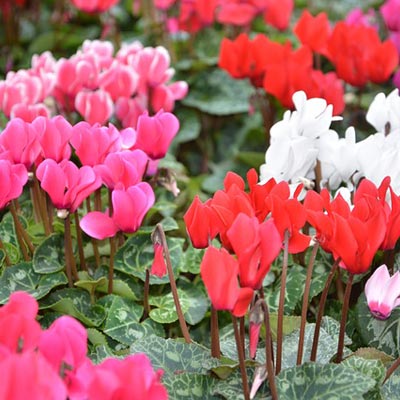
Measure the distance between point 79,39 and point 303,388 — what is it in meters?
2.53

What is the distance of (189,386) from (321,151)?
647mm

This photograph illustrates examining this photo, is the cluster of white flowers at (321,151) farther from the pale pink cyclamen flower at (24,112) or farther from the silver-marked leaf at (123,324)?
the pale pink cyclamen flower at (24,112)

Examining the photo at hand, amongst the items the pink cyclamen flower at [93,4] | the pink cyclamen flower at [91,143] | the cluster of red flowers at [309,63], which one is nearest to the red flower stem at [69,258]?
the pink cyclamen flower at [91,143]

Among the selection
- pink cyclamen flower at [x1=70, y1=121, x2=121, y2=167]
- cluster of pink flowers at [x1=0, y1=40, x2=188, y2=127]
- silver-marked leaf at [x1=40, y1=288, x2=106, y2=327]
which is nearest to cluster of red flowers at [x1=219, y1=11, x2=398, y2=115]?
cluster of pink flowers at [x1=0, y1=40, x2=188, y2=127]

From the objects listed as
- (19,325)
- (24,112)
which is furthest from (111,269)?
(19,325)

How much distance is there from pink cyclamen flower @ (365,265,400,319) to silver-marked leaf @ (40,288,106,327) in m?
0.53

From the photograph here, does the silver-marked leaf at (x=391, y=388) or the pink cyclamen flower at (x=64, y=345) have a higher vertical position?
the pink cyclamen flower at (x=64, y=345)

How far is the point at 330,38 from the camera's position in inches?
92.0

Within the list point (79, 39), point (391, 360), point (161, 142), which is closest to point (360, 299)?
point (391, 360)

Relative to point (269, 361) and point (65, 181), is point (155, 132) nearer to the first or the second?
point (65, 181)

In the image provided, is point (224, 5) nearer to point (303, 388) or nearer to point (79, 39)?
point (79, 39)

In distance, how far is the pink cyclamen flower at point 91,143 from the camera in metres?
1.56

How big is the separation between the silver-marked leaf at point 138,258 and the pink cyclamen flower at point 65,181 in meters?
0.27

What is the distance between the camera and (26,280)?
1653 millimetres
